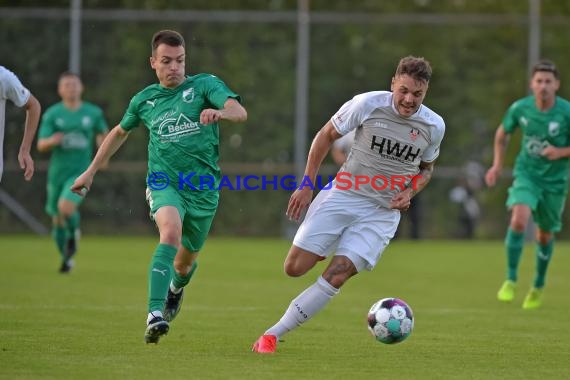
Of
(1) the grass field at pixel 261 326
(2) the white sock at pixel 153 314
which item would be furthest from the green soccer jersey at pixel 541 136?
(2) the white sock at pixel 153 314

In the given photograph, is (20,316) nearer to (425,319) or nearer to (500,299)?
(425,319)

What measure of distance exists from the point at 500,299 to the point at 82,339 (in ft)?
16.7

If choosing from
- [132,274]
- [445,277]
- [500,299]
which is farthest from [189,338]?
[445,277]

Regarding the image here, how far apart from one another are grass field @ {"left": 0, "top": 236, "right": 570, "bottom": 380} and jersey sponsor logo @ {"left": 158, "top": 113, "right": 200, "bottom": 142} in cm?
144

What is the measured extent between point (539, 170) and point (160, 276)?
17.3ft

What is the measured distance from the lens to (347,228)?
24.6 ft

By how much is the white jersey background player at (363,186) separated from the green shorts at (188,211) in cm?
88

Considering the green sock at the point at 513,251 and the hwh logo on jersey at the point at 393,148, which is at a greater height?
the hwh logo on jersey at the point at 393,148

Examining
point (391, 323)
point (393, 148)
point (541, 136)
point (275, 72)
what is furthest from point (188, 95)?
point (275, 72)

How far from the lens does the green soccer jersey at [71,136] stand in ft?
46.8

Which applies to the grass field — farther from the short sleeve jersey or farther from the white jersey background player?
the short sleeve jersey

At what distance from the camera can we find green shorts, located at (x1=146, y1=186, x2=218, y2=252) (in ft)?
25.2

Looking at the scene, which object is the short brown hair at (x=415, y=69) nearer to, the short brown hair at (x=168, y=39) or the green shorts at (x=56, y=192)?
the short brown hair at (x=168, y=39)


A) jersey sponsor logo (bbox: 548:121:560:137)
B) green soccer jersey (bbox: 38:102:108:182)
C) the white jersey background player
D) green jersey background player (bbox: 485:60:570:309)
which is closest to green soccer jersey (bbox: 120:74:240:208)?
the white jersey background player
